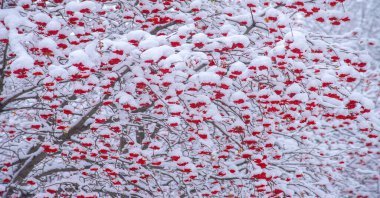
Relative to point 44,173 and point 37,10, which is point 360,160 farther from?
point 37,10

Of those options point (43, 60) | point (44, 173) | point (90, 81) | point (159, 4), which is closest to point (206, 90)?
point (159, 4)

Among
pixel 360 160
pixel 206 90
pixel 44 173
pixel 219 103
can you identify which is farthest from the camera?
pixel 360 160

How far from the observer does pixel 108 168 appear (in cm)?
480

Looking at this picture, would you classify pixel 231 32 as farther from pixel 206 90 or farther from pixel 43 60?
pixel 43 60

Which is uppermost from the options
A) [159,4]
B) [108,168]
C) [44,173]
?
[159,4]

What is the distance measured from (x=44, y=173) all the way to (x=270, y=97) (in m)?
3.46

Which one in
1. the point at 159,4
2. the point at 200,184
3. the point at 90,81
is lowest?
the point at 200,184

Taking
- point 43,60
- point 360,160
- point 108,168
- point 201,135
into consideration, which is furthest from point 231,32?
point 360,160

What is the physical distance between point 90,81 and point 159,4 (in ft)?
4.25

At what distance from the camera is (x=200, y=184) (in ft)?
20.8

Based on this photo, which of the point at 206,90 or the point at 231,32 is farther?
the point at 206,90

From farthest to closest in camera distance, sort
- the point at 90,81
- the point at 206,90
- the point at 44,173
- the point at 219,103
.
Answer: the point at 44,173, the point at 219,103, the point at 206,90, the point at 90,81

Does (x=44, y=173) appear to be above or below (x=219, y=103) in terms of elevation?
below

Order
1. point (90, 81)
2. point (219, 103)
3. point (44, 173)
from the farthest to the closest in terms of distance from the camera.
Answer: point (44, 173)
point (219, 103)
point (90, 81)
